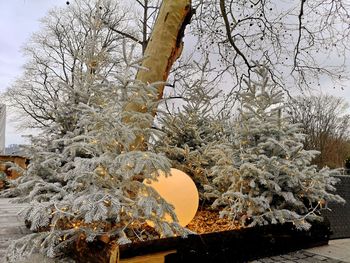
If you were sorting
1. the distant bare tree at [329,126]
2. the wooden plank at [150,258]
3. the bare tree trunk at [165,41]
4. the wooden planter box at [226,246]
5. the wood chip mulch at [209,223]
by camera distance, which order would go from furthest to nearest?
the distant bare tree at [329,126] → the bare tree trunk at [165,41] → the wood chip mulch at [209,223] → the wooden planter box at [226,246] → the wooden plank at [150,258]

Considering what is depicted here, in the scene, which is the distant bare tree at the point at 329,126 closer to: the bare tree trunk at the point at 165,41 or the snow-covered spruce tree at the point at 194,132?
the snow-covered spruce tree at the point at 194,132

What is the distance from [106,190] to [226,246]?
1.11m

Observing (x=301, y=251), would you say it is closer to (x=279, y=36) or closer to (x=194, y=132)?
(x=194, y=132)

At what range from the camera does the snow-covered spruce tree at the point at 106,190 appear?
1978mm

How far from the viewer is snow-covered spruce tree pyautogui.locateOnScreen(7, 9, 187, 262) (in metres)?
1.98

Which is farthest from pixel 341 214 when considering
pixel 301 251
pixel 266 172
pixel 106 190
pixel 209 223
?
pixel 106 190

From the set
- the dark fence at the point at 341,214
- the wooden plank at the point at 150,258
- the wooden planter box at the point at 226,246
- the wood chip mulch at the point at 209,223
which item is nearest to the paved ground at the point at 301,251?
the wooden planter box at the point at 226,246

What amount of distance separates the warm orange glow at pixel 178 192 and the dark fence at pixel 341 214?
2037 millimetres

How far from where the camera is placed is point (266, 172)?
289 centimetres

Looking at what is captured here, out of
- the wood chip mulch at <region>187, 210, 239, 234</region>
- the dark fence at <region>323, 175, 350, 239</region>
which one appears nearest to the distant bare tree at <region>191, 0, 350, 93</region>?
the dark fence at <region>323, 175, 350, 239</region>

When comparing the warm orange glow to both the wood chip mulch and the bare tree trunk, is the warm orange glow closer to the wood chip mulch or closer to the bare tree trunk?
the wood chip mulch

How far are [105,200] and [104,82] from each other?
1.12m

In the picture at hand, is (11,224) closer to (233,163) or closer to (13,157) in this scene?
(233,163)

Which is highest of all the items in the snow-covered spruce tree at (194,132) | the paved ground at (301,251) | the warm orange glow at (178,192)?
the snow-covered spruce tree at (194,132)
